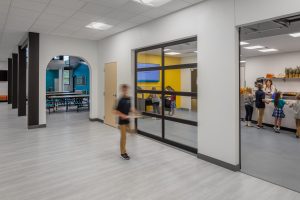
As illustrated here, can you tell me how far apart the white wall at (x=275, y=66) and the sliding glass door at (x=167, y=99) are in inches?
217

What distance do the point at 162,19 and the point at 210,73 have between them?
6.68 ft

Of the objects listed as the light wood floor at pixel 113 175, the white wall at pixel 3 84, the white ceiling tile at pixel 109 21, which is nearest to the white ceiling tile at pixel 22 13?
the white ceiling tile at pixel 109 21

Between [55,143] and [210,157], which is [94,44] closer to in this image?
[55,143]

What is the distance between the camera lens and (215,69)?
392 centimetres

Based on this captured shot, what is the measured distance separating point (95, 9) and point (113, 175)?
3643 millimetres

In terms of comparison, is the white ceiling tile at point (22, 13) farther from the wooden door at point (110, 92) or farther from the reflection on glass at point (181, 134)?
the reflection on glass at point (181, 134)

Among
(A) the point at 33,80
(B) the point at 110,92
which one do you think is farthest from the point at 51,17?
(B) the point at 110,92

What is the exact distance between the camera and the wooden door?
7215 millimetres

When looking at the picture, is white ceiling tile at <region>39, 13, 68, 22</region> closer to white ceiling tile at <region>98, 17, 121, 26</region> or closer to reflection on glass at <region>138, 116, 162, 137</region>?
white ceiling tile at <region>98, 17, 121, 26</region>

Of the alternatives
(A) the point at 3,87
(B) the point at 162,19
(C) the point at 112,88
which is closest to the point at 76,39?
(C) the point at 112,88

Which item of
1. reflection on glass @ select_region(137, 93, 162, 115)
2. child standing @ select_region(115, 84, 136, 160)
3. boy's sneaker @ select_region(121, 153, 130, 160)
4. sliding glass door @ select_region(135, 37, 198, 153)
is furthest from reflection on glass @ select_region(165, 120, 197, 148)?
child standing @ select_region(115, 84, 136, 160)

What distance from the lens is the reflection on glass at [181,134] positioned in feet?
17.2

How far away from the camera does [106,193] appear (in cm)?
284

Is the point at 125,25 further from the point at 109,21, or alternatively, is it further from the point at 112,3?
the point at 112,3
